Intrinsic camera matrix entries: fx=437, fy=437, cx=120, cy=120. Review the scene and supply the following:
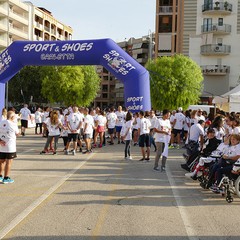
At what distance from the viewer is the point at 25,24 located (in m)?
73.6

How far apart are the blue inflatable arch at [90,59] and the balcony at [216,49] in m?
32.7

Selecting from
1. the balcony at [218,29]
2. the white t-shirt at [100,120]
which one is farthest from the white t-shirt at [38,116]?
the balcony at [218,29]

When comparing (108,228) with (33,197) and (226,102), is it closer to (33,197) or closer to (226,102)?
(33,197)

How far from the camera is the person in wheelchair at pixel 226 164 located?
8.90 meters

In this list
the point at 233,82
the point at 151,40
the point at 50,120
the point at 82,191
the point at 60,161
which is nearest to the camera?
the point at 82,191

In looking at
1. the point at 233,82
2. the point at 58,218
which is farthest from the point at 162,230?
the point at 233,82

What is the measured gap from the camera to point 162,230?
6445mm

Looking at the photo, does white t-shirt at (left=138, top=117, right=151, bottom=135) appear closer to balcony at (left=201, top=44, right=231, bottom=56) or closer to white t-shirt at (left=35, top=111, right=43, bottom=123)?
white t-shirt at (left=35, top=111, right=43, bottom=123)

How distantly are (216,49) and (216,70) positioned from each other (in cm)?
246

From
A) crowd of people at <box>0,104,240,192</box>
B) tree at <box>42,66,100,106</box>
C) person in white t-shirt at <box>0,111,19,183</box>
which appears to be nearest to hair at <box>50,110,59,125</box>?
crowd of people at <box>0,104,240,192</box>

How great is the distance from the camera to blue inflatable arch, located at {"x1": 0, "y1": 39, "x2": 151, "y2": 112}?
1975cm

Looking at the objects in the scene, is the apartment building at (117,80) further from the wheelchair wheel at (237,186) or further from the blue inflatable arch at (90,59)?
the wheelchair wheel at (237,186)

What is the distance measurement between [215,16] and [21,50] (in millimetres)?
35901

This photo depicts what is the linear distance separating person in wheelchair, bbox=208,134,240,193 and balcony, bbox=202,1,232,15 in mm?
44898
